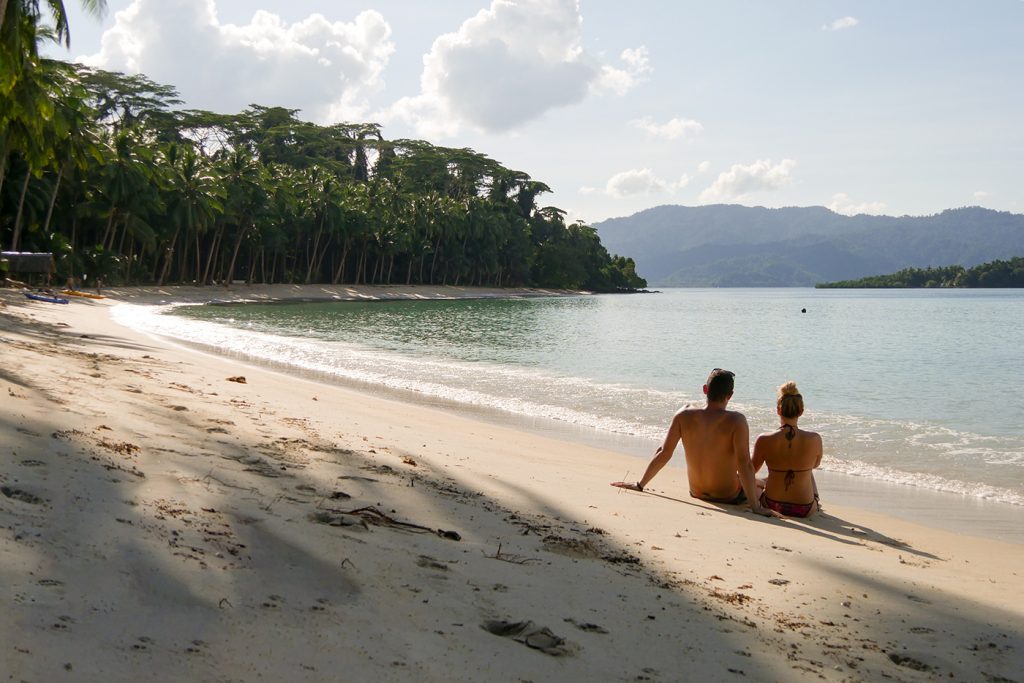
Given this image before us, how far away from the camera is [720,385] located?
6.21 meters

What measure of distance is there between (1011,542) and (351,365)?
13.9m

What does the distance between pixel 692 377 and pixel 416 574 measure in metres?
15.1

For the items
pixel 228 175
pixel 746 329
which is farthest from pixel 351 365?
pixel 228 175

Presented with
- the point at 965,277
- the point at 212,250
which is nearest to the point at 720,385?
the point at 212,250

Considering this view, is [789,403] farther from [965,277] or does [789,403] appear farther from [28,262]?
[965,277]

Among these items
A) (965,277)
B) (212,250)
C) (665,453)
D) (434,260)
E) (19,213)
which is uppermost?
(965,277)

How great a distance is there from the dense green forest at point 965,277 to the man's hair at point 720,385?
16925cm

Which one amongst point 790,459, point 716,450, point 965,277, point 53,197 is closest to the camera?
point 790,459

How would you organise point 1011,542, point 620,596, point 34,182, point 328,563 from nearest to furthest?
1. point 328,563
2. point 620,596
3. point 1011,542
4. point 34,182

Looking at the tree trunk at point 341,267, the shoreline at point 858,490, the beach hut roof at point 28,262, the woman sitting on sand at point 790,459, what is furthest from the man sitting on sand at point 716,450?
the tree trunk at point 341,267

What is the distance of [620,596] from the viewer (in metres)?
3.59

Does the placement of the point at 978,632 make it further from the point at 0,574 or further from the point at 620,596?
the point at 0,574

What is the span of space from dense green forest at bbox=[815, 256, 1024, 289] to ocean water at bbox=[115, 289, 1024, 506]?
135687 millimetres

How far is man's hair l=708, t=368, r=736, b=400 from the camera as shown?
20.3ft
